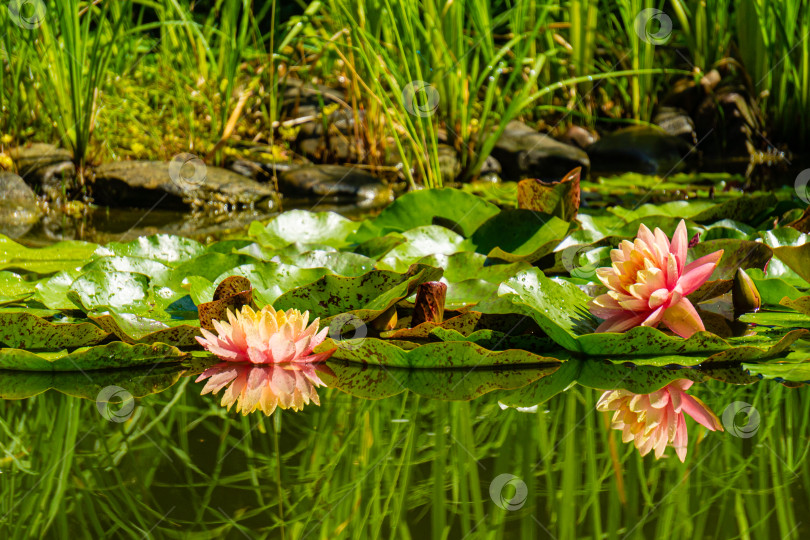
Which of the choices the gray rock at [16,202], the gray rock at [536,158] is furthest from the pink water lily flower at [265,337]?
the gray rock at [536,158]

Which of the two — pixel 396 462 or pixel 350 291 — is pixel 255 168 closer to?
pixel 350 291

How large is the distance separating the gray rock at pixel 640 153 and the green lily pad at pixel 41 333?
3778mm

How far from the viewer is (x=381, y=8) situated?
11.5ft

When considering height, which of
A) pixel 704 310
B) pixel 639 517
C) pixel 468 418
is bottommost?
pixel 704 310

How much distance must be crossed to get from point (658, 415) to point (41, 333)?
1.12 meters

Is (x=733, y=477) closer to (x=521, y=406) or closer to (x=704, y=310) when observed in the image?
(x=521, y=406)

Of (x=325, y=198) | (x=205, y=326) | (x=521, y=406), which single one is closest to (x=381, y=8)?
(x=325, y=198)

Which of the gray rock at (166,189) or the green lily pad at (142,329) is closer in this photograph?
the green lily pad at (142,329)

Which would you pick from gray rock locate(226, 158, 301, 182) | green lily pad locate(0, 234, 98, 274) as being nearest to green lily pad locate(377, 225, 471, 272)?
green lily pad locate(0, 234, 98, 274)

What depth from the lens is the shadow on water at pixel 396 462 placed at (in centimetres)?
84

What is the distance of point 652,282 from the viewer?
1346 millimetres

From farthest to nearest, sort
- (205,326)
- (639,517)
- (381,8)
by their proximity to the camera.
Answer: (381,8), (205,326), (639,517)

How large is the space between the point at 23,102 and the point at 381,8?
1870 millimetres

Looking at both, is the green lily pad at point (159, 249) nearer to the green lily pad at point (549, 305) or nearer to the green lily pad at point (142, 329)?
the green lily pad at point (142, 329)
